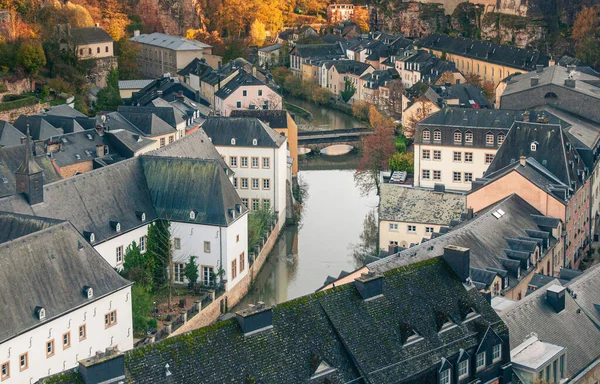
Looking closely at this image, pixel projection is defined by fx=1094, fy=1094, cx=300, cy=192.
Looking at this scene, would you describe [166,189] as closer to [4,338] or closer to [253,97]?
[4,338]

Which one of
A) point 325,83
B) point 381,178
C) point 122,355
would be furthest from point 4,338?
point 325,83

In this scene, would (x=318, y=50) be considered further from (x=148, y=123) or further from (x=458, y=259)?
(x=458, y=259)

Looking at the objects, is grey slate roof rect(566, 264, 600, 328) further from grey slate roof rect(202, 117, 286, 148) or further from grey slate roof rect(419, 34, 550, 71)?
grey slate roof rect(419, 34, 550, 71)

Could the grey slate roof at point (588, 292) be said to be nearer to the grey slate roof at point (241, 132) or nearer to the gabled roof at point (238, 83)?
the grey slate roof at point (241, 132)

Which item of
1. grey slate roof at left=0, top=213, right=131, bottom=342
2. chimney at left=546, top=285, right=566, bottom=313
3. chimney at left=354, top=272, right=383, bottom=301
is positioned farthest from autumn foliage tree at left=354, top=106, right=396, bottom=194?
chimney at left=354, top=272, right=383, bottom=301

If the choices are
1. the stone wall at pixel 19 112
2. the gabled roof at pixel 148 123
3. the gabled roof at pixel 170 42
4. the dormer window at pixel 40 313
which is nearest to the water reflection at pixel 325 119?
the gabled roof at pixel 170 42

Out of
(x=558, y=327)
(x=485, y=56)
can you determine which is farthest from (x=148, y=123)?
(x=485, y=56)
